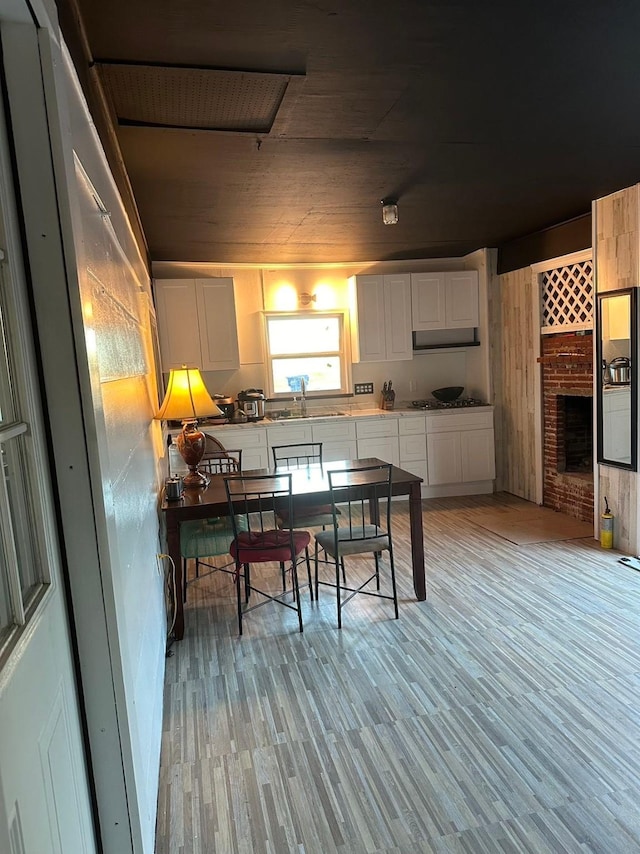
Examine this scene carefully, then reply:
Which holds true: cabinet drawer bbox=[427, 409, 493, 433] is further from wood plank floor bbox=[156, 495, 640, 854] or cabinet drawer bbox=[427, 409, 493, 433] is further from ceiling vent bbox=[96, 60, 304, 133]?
ceiling vent bbox=[96, 60, 304, 133]

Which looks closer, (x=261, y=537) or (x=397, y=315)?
(x=261, y=537)

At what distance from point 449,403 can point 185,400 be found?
365 centimetres

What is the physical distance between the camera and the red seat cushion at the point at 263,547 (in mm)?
3174

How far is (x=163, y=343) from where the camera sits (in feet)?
18.7

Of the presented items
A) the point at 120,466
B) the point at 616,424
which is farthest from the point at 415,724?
the point at 616,424

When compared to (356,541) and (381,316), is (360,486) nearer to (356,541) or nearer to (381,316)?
(356,541)

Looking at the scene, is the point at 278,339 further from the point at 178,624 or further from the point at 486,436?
the point at 178,624

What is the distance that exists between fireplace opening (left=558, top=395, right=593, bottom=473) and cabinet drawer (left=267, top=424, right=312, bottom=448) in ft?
8.11

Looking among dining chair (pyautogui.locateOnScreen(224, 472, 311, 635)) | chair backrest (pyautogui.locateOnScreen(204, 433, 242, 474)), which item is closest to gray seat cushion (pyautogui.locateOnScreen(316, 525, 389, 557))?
dining chair (pyautogui.locateOnScreen(224, 472, 311, 635))

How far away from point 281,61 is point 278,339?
439cm

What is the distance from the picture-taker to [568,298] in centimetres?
502

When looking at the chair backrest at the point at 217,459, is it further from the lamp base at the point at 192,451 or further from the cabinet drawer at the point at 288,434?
the cabinet drawer at the point at 288,434

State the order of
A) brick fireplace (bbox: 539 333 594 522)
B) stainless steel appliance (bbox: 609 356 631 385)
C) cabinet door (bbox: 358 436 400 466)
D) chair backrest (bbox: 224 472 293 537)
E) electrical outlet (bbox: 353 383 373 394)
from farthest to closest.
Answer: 1. electrical outlet (bbox: 353 383 373 394)
2. cabinet door (bbox: 358 436 400 466)
3. brick fireplace (bbox: 539 333 594 522)
4. stainless steel appliance (bbox: 609 356 631 385)
5. chair backrest (bbox: 224 472 293 537)

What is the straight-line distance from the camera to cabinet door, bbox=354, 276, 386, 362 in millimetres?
6047
